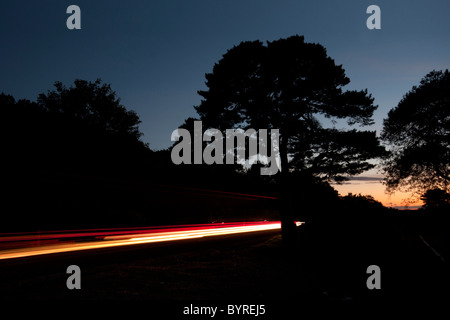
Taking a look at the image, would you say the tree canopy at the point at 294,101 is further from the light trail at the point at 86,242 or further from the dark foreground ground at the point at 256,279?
the dark foreground ground at the point at 256,279

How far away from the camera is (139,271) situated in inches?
300

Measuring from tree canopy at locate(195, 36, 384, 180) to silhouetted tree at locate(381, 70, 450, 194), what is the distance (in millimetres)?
4613

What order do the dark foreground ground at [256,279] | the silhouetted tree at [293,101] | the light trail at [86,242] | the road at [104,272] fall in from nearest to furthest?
1. the dark foreground ground at [256,279]
2. the road at [104,272]
3. the light trail at [86,242]
4. the silhouetted tree at [293,101]

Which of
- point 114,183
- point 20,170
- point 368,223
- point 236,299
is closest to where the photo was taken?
point 236,299

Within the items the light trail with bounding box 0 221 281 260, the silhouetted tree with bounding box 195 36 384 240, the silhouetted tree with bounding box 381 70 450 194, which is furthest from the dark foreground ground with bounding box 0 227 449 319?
the silhouetted tree with bounding box 381 70 450 194

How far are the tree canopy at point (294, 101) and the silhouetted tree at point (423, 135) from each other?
4613 millimetres

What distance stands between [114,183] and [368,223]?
60.4 ft

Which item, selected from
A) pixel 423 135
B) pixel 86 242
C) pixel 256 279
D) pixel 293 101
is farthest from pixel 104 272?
pixel 423 135

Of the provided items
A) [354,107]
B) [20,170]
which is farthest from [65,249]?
[354,107]

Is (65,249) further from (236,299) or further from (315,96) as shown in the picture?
(315,96)

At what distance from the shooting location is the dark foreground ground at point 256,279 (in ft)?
17.9

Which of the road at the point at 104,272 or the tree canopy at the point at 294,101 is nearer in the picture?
the road at the point at 104,272

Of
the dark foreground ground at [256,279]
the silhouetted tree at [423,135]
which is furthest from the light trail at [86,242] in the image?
the silhouetted tree at [423,135]

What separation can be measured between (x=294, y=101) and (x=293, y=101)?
6 cm
